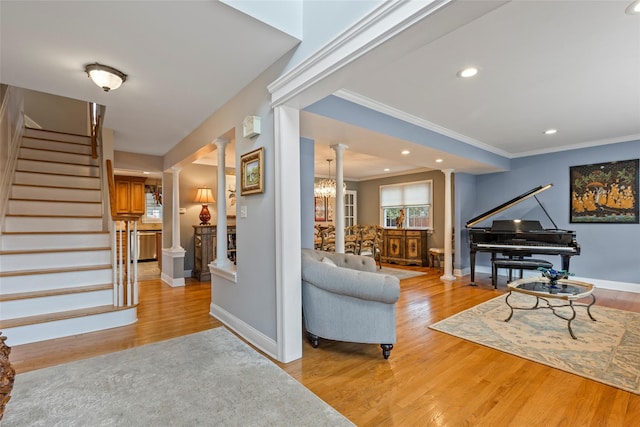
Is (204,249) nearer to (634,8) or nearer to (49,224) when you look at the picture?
(49,224)

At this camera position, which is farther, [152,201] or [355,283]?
[152,201]

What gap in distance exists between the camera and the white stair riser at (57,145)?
448 centimetres

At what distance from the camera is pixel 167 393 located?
191cm

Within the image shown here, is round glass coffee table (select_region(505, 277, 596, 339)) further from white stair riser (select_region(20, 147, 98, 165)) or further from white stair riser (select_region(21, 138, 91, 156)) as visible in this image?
white stair riser (select_region(21, 138, 91, 156))

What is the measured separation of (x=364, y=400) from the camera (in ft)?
6.14

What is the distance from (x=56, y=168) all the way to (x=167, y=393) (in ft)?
13.9

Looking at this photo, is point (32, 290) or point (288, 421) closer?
point (288, 421)

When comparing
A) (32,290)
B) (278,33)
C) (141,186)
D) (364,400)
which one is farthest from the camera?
(141,186)

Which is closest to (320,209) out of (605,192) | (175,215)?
(175,215)

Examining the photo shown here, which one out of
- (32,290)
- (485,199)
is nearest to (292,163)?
(32,290)

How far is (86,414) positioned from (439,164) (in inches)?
210

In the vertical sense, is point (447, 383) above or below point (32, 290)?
below

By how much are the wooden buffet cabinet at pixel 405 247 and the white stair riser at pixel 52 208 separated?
20.1ft

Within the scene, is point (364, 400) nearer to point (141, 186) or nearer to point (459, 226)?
point (459, 226)
